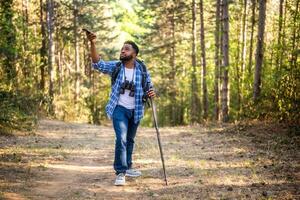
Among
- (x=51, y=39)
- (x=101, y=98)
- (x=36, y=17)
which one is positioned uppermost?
(x=36, y=17)

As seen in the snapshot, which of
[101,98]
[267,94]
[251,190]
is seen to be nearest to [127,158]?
[251,190]

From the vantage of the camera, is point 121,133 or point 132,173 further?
point 132,173

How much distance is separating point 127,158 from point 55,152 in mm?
3334

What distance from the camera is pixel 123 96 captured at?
8.10 meters

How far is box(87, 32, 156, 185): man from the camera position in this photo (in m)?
7.99

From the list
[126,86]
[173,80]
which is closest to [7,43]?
[126,86]

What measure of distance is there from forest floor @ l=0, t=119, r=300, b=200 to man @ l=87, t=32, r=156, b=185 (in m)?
0.57

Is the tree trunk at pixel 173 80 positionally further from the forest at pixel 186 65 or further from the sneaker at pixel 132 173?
the sneaker at pixel 132 173

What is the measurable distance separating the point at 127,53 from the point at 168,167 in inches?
106

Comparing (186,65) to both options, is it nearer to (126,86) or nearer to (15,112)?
(15,112)

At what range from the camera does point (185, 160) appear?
1006 centimetres

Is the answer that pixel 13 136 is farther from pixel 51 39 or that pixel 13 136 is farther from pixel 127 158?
pixel 51 39

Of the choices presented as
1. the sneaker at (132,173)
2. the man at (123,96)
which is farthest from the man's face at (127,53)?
the sneaker at (132,173)

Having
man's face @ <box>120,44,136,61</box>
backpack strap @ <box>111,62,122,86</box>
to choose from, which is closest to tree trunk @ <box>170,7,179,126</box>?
man's face @ <box>120,44,136,61</box>
